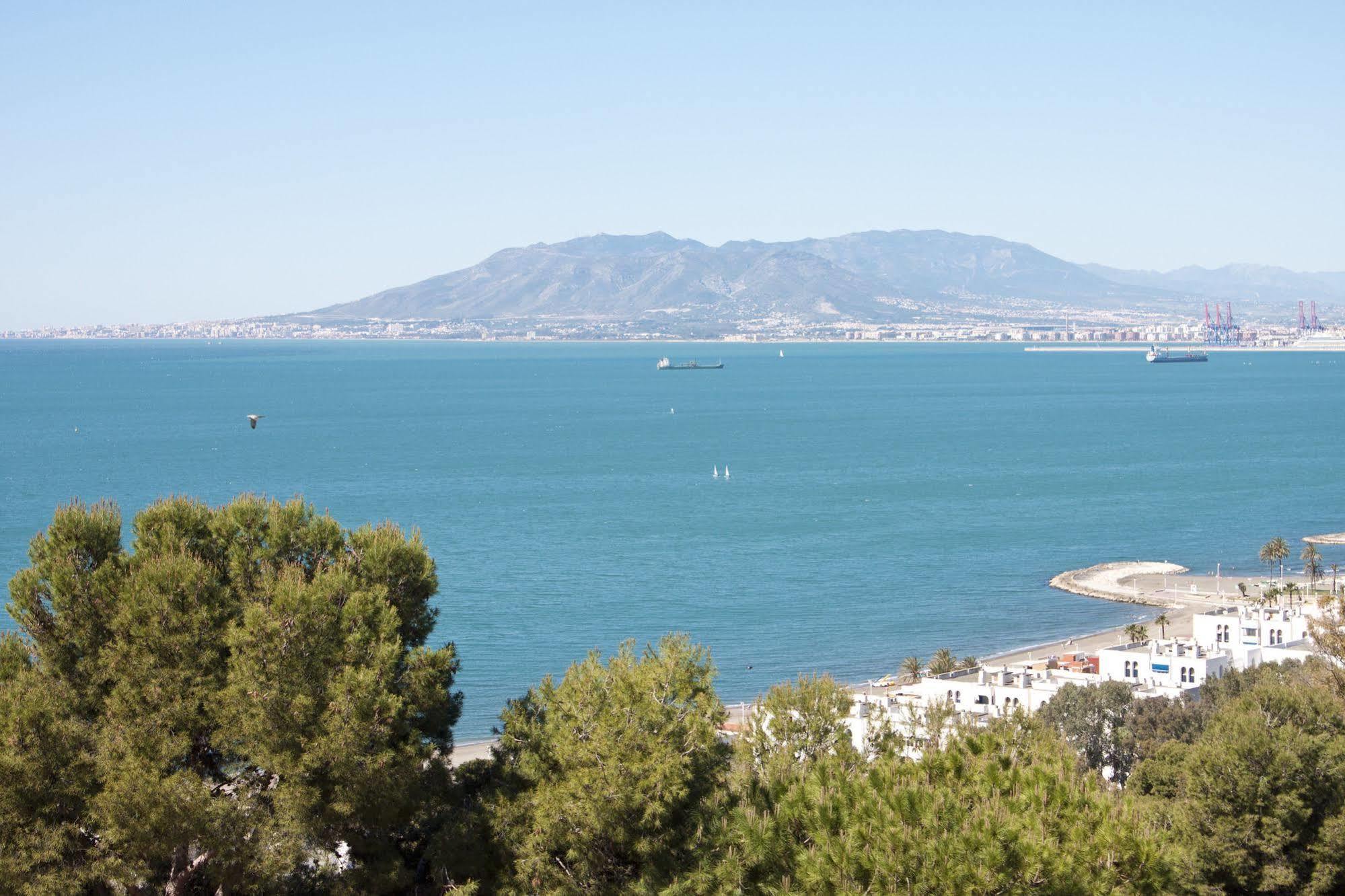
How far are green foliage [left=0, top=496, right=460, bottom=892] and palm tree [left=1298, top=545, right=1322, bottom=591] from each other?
45.4 m

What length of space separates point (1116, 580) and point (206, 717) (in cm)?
5207

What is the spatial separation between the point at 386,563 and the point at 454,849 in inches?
146

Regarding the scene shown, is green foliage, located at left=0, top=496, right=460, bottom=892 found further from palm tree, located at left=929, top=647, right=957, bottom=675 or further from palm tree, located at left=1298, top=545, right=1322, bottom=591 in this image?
palm tree, located at left=1298, top=545, right=1322, bottom=591

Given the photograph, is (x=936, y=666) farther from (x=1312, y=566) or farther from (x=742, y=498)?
(x=742, y=498)

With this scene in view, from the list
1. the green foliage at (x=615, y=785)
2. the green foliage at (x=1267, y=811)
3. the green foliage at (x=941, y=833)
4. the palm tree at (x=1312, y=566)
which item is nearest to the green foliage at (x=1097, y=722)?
the green foliage at (x=1267, y=811)

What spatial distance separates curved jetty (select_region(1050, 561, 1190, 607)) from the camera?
58.9 metres

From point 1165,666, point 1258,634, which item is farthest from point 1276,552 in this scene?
point 1165,666

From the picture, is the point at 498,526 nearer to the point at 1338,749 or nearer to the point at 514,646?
the point at 514,646

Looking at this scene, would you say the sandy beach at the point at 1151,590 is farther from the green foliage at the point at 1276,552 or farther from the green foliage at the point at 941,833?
the green foliage at the point at 941,833

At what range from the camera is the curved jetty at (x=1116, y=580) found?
5888cm

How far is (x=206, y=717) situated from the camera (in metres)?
16.2

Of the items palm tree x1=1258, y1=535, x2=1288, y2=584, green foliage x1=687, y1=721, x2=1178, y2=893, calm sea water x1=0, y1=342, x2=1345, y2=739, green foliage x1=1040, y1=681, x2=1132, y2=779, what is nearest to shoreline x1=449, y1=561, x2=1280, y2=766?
palm tree x1=1258, y1=535, x2=1288, y2=584

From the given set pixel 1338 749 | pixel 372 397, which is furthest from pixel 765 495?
pixel 372 397

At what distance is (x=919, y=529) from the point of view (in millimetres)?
75562
